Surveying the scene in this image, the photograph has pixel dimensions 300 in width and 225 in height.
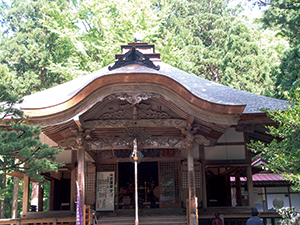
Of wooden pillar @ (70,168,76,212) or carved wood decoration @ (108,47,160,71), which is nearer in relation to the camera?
carved wood decoration @ (108,47,160,71)

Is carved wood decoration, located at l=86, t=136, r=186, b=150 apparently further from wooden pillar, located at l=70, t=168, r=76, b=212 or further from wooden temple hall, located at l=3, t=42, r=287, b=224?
wooden pillar, located at l=70, t=168, r=76, b=212

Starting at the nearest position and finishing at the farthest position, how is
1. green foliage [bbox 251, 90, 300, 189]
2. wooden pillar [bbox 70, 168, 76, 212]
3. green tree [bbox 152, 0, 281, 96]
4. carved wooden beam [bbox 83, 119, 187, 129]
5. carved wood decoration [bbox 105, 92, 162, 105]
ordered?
green foliage [bbox 251, 90, 300, 189], carved wood decoration [bbox 105, 92, 162, 105], carved wooden beam [bbox 83, 119, 187, 129], wooden pillar [bbox 70, 168, 76, 212], green tree [bbox 152, 0, 281, 96]

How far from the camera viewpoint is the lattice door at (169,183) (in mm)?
11734

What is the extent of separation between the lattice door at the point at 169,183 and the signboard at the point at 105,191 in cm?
173

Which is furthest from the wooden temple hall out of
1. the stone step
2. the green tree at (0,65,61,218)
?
the green tree at (0,65,61,218)

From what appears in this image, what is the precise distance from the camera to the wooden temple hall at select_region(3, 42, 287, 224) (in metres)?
7.75

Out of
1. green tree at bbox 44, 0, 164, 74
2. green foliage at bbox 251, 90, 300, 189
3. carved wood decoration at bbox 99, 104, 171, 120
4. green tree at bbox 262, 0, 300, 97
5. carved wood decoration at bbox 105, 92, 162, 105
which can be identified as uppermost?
green tree at bbox 44, 0, 164, 74

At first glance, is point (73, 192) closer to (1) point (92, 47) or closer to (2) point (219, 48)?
(1) point (92, 47)

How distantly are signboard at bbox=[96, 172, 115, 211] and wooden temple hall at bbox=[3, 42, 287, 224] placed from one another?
34mm

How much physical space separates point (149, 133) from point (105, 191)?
3.32 meters

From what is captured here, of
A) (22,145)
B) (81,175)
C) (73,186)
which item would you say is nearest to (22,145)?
(22,145)

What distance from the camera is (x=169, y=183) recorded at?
38.9ft

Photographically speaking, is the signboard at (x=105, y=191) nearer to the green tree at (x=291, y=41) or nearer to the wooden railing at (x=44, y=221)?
the wooden railing at (x=44, y=221)

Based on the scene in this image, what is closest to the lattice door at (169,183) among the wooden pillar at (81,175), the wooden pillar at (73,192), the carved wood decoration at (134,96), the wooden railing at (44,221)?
the wooden pillar at (73,192)
